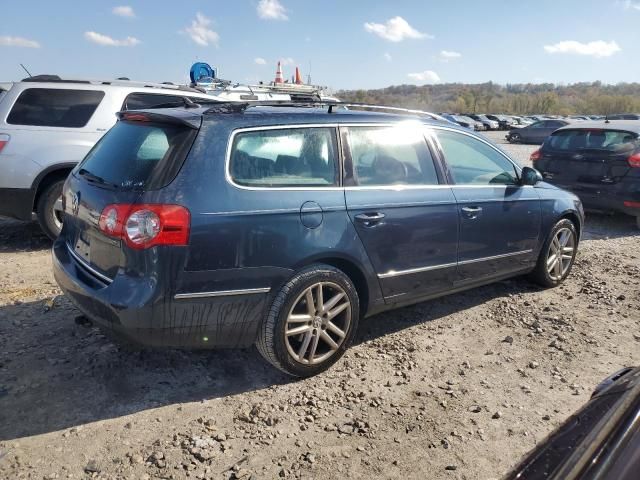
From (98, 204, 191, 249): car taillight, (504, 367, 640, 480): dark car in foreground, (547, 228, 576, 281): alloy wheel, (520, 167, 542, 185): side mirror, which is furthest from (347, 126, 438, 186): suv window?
(504, 367, 640, 480): dark car in foreground

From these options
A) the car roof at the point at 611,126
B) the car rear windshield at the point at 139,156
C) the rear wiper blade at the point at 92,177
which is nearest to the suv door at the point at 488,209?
the car rear windshield at the point at 139,156

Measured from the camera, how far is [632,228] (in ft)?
26.1

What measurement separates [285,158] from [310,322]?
1028 mm

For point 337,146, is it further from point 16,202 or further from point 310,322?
point 16,202

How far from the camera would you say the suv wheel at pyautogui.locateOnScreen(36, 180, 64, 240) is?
5840 millimetres

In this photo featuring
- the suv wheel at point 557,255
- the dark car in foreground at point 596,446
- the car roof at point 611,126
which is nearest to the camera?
the dark car in foreground at point 596,446

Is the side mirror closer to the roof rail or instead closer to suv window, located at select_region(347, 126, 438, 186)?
the roof rail

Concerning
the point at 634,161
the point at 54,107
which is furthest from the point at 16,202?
the point at 634,161

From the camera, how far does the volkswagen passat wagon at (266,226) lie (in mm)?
2832

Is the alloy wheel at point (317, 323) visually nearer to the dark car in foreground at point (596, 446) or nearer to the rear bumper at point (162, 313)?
the rear bumper at point (162, 313)

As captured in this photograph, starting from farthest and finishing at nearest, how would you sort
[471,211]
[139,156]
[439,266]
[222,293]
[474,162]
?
1. [474,162]
2. [471,211]
3. [439,266]
4. [139,156]
5. [222,293]

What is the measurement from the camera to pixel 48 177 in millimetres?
5859

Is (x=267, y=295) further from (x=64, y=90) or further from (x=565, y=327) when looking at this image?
(x=64, y=90)

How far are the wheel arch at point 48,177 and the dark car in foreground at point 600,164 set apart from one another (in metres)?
6.76
